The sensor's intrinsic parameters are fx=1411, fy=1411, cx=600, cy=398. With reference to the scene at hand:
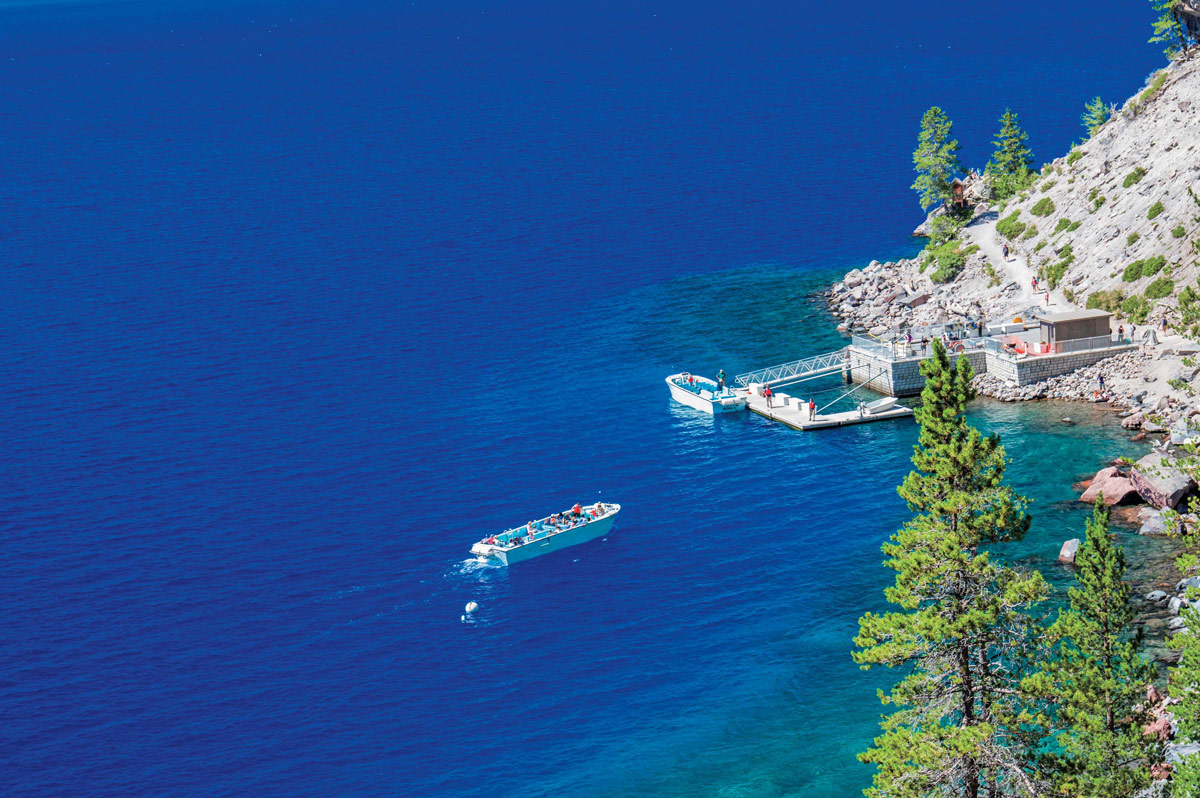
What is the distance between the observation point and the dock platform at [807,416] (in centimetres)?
11469

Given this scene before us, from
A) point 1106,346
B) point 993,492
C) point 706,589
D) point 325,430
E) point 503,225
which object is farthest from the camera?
point 503,225

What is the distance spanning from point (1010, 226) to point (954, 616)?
90097mm

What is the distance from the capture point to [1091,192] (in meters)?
130

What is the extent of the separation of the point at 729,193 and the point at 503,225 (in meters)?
32.6

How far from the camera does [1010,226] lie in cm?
13500

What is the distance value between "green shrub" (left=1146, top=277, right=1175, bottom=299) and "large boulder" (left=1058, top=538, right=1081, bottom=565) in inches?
1416

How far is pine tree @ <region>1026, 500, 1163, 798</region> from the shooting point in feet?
179

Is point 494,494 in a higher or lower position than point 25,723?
higher

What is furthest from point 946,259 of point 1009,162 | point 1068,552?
point 1068,552

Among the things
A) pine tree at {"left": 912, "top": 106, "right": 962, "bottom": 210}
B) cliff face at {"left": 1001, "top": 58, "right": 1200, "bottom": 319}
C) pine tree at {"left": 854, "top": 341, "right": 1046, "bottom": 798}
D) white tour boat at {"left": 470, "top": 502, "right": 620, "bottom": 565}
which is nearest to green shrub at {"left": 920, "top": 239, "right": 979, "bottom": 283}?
cliff face at {"left": 1001, "top": 58, "right": 1200, "bottom": 319}

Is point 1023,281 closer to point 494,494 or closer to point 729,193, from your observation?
point 494,494

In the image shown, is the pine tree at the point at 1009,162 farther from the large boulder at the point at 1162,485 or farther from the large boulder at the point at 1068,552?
the large boulder at the point at 1068,552

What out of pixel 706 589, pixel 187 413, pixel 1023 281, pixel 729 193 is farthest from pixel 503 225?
pixel 706 589

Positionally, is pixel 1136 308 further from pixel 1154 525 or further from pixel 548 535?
pixel 548 535
